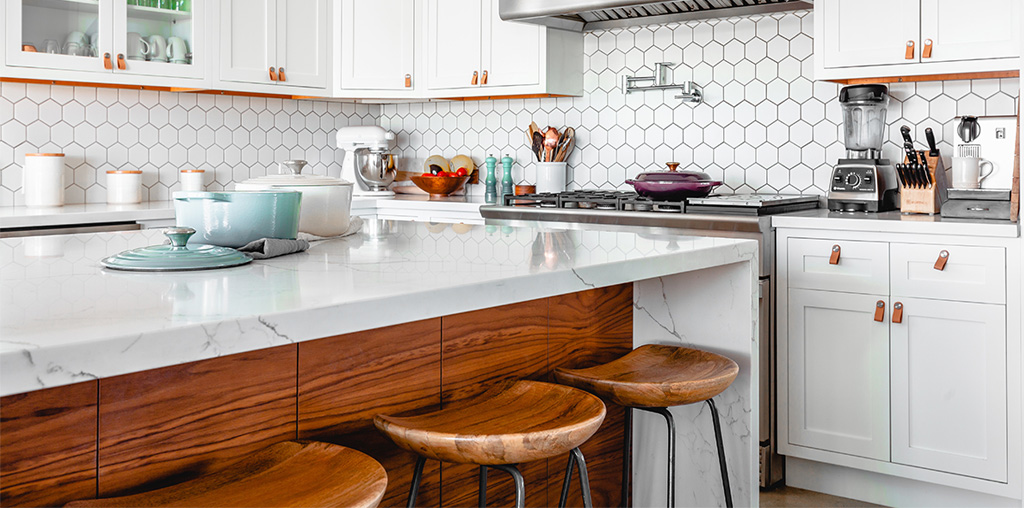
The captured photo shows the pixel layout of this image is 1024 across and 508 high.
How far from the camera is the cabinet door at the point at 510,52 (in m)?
3.95

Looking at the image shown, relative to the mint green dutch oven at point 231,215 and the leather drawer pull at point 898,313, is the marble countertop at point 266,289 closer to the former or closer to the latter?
the mint green dutch oven at point 231,215

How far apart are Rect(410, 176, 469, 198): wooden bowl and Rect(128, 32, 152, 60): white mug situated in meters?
1.36

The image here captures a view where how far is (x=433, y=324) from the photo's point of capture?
1677 mm

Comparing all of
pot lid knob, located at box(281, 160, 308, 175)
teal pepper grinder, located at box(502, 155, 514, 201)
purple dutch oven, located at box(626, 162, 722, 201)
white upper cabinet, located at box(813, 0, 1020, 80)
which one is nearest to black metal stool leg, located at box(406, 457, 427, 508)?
pot lid knob, located at box(281, 160, 308, 175)

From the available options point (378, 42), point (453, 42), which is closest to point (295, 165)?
point (453, 42)

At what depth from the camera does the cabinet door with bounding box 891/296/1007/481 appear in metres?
2.60

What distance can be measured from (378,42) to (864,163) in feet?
7.76

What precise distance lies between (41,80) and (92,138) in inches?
19.4

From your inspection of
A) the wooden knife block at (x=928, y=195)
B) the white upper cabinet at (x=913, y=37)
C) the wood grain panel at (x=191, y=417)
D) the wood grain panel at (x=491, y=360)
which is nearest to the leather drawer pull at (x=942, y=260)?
the wooden knife block at (x=928, y=195)

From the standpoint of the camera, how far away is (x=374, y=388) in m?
1.56

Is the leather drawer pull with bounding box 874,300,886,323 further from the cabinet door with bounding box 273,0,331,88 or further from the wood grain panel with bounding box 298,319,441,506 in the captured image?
the cabinet door with bounding box 273,0,331,88

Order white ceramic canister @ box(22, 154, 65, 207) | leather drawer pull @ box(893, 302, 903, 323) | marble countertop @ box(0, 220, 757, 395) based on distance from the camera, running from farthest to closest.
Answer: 1. white ceramic canister @ box(22, 154, 65, 207)
2. leather drawer pull @ box(893, 302, 903, 323)
3. marble countertop @ box(0, 220, 757, 395)

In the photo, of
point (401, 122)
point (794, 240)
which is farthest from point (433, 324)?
point (401, 122)

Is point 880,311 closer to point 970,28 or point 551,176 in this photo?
point 970,28
